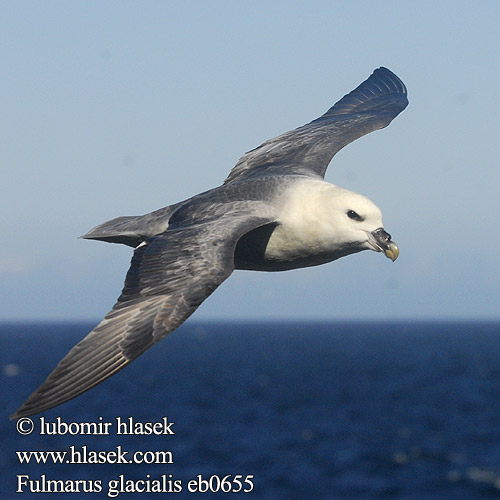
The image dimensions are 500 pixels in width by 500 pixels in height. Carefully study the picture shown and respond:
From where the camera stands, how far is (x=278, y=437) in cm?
6694

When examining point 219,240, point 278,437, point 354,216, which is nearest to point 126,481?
point 278,437

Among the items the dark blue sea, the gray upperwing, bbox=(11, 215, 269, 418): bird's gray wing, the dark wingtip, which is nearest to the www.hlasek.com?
the dark blue sea

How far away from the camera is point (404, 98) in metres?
15.9

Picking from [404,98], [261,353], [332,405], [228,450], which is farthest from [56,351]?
[404,98]

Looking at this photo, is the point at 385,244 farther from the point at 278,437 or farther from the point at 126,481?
the point at 278,437

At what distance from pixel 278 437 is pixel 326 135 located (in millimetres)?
55104

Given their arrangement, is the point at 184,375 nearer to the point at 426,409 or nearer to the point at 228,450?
the point at 426,409

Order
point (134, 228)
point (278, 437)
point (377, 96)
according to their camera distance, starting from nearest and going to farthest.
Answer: point (134, 228) < point (377, 96) < point (278, 437)

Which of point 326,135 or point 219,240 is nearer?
point 219,240

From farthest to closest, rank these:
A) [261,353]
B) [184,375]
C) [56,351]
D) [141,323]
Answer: [261,353] → [56,351] → [184,375] → [141,323]

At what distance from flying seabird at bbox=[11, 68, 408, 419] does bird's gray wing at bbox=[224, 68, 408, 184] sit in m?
0.03

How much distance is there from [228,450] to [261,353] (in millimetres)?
103246

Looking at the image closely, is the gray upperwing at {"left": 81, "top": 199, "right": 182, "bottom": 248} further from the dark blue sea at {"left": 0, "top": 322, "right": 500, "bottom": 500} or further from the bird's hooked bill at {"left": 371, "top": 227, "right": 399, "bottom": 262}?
the dark blue sea at {"left": 0, "top": 322, "right": 500, "bottom": 500}

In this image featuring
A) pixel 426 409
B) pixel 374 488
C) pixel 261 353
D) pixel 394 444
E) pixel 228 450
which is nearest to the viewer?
pixel 374 488
